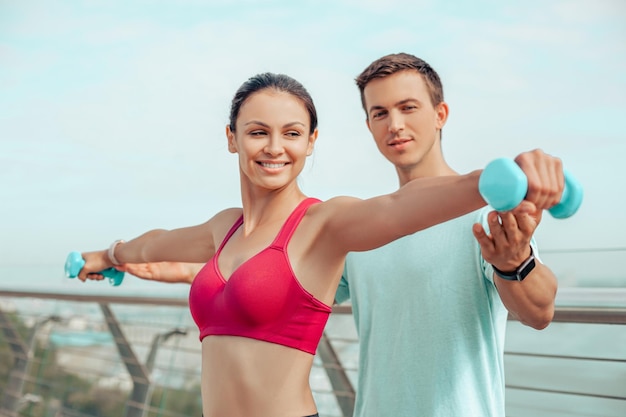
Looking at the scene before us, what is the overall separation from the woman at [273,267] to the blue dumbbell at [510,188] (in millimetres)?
315

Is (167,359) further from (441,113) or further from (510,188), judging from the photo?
(510,188)

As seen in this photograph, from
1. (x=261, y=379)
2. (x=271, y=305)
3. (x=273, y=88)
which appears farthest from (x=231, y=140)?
(x=261, y=379)

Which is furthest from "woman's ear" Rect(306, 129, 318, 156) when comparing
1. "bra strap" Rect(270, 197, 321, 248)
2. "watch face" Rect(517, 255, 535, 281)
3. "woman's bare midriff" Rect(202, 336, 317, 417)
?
"watch face" Rect(517, 255, 535, 281)

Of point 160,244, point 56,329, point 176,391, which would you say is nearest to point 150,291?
point 176,391

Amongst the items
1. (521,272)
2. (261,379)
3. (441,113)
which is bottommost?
(261,379)

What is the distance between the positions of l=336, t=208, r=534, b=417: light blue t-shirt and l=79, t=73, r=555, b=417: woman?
0.17 metres

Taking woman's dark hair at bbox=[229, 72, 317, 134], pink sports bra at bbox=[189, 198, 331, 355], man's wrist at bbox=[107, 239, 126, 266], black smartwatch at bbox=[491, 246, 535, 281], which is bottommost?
pink sports bra at bbox=[189, 198, 331, 355]

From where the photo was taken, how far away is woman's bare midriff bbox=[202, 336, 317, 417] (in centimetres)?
166

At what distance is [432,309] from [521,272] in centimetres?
27

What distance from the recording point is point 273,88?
1.80 metres

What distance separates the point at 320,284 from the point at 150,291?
179 cm

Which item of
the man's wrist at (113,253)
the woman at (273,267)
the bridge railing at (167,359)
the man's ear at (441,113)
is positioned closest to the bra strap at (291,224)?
the woman at (273,267)

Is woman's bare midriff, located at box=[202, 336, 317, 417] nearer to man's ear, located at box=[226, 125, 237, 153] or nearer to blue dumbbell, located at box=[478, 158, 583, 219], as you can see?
man's ear, located at box=[226, 125, 237, 153]

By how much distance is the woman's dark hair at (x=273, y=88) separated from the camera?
1.81 meters
